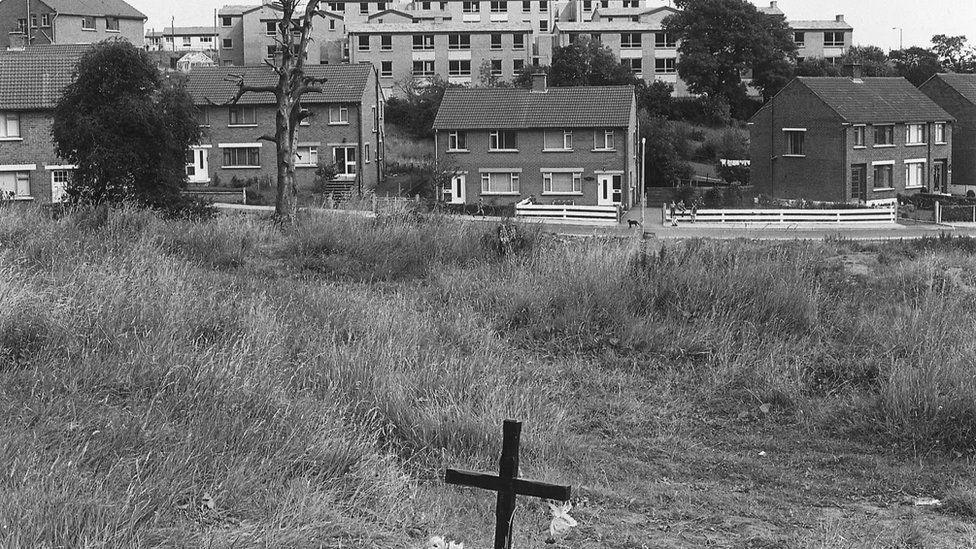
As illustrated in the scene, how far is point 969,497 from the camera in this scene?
31.1 ft

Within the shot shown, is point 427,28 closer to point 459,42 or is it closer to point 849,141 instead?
point 459,42

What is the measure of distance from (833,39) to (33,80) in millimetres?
69085

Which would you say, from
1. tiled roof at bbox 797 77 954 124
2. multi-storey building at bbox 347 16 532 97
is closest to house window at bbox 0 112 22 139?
multi-storey building at bbox 347 16 532 97

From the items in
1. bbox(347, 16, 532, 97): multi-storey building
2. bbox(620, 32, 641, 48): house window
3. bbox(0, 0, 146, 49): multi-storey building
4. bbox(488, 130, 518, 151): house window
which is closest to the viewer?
bbox(488, 130, 518, 151): house window

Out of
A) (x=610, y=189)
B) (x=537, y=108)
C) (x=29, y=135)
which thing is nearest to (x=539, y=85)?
(x=537, y=108)

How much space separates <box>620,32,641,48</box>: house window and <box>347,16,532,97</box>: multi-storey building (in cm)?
954

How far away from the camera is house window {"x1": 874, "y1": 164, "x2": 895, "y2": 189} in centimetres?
6162

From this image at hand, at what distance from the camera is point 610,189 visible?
58.1 m

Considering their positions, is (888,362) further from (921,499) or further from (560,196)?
(560,196)

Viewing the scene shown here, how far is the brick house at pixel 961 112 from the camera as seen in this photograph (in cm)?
6725

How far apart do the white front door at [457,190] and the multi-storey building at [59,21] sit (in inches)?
1459

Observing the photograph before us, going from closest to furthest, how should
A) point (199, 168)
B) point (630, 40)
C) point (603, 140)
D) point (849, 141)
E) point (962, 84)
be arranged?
point (603, 140)
point (849, 141)
point (199, 168)
point (962, 84)
point (630, 40)

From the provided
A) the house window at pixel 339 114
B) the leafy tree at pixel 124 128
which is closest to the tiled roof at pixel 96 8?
the house window at pixel 339 114

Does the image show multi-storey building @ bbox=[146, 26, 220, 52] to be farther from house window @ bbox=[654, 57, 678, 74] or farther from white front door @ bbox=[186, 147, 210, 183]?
white front door @ bbox=[186, 147, 210, 183]
